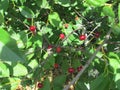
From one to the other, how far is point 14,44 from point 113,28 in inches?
23.0

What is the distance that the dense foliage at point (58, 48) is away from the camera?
1013mm

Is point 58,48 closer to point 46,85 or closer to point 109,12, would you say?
point 46,85

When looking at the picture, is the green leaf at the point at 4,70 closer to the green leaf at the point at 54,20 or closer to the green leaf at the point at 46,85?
the green leaf at the point at 46,85

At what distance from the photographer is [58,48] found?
1369 millimetres

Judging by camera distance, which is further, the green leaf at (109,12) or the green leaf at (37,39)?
the green leaf at (37,39)

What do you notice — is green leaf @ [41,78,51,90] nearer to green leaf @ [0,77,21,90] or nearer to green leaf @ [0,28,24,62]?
green leaf @ [0,77,21,90]

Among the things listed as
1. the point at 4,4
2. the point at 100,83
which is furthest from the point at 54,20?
the point at 100,83

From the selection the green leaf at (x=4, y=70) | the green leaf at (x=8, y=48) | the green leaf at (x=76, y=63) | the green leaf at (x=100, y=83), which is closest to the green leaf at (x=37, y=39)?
the green leaf at (x=76, y=63)

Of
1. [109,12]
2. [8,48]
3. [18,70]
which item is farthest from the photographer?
[18,70]

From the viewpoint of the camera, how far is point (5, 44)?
0.43m

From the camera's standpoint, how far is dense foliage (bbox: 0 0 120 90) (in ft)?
3.32

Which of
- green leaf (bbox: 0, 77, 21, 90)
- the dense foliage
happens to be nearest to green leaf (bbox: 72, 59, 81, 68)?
the dense foliage

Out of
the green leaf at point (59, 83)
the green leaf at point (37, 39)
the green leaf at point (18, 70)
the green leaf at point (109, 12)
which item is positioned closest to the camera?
the green leaf at point (109, 12)

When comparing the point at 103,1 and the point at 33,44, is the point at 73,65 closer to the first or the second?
the point at 33,44
